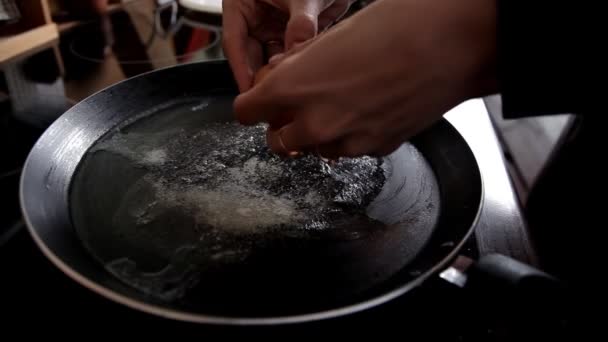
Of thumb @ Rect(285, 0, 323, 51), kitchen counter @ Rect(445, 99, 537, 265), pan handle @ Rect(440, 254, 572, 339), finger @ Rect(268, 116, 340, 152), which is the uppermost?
thumb @ Rect(285, 0, 323, 51)

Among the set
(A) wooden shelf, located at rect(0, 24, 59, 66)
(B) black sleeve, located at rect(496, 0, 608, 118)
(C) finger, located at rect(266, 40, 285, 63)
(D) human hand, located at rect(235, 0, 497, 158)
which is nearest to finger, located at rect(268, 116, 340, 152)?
(D) human hand, located at rect(235, 0, 497, 158)

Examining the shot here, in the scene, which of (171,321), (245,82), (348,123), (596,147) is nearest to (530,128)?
(596,147)

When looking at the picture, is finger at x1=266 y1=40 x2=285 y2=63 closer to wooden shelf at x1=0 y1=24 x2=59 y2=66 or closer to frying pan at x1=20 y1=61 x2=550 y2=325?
frying pan at x1=20 y1=61 x2=550 y2=325

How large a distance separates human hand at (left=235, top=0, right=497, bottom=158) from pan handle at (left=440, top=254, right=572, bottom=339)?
140 mm

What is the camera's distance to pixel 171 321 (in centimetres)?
34

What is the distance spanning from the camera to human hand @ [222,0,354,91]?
596 millimetres

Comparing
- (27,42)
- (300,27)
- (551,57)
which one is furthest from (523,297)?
(27,42)

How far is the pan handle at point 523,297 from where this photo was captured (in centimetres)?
36

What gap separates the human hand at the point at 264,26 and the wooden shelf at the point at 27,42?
0.51 meters

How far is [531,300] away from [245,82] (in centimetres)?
43

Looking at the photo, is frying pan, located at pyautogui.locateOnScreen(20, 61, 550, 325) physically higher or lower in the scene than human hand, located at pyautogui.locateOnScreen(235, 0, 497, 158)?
lower

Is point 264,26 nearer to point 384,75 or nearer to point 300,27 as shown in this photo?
point 300,27

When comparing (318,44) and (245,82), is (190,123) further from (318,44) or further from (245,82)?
(318,44)

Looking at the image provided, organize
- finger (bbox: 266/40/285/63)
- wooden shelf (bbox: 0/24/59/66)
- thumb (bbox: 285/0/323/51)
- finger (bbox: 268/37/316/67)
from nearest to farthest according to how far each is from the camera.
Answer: finger (bbox: 268/37/316/67), thumb (bbox: 285/0/323/51), finger (bbox: 266/40/285/63), wooden shelf (bbox: 0/24/59/66)
